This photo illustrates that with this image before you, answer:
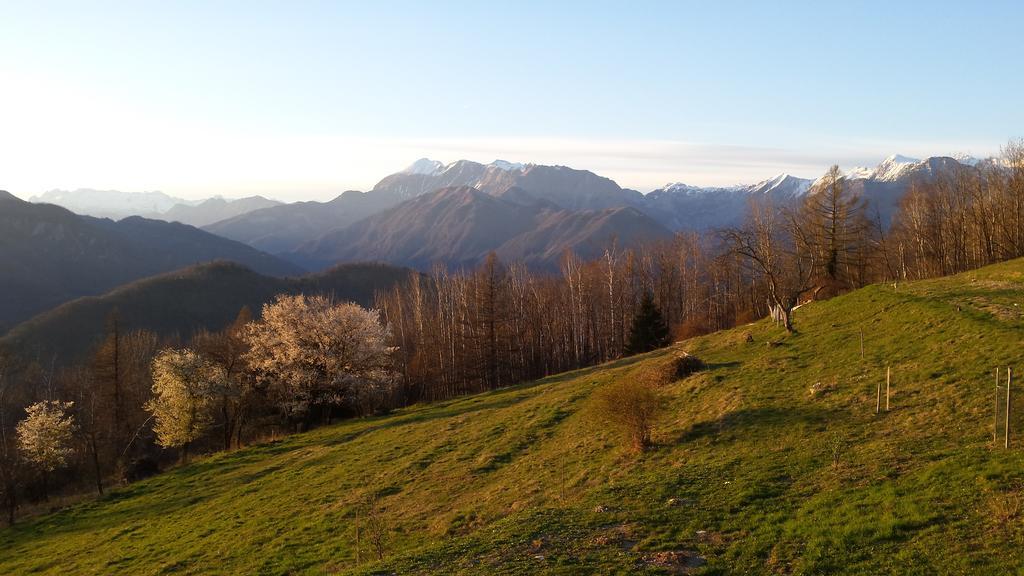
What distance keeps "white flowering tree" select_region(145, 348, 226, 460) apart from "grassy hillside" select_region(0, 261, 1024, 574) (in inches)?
498

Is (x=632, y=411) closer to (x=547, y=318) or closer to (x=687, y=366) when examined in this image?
(x=687, y=366)

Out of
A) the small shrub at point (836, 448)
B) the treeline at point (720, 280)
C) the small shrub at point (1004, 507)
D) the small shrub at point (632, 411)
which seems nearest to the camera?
the small shrub at point (1004, 507)

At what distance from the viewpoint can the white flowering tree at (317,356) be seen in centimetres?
5716

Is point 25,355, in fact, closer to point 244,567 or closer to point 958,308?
point 244,567

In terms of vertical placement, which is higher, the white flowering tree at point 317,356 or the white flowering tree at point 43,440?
the white flowering tree at point 317,356

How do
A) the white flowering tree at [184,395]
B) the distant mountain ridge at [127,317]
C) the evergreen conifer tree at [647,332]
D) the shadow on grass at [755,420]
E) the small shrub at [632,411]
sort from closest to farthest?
1. the shadow on grass at [755,420]
2. the small shrub at [632,411]
3. the white flowering tree at [184,395]
4. the evergreen conifer tree at [647,332]
5. the distant mountain ridge at [127,317]

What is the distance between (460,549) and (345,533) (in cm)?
868

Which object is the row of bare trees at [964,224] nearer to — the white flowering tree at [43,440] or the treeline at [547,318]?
the treeline at [547,318]

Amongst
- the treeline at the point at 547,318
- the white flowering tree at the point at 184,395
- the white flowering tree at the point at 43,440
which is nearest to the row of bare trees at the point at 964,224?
the treeline at the point at 547,318

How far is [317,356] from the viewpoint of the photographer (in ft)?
190

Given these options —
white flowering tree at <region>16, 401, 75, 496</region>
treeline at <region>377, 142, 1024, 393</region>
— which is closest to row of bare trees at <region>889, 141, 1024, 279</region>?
treeline at <region>377, 142, 1024, 393</region>

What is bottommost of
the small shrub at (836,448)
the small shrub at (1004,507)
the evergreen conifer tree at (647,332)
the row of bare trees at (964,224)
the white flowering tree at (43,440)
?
the white flowering tree at (43,440)

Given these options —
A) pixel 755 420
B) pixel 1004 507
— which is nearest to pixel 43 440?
pixel 755 420

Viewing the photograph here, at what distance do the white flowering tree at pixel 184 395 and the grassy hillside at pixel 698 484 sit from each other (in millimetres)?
12652
